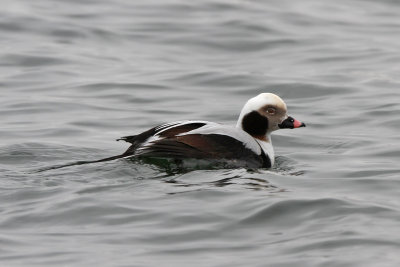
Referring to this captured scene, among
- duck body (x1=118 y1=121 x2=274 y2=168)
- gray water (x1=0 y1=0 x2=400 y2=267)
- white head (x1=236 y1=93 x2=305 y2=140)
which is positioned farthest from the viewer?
white head (x1=236 y1=93 x2=305 y2=140)

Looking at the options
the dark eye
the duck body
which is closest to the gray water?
the duck body

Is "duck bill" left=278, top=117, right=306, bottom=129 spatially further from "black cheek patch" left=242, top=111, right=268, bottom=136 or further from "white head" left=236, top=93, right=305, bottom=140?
"black cheek patch" left=242, top=111, right=268, bottom=136

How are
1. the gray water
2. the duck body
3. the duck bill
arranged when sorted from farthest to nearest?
the duck bill → the duck body → the gray water

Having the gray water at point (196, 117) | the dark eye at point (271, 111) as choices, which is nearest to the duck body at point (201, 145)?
the gray water at point (196, 117)

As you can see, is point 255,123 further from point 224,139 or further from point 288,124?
point 224,139

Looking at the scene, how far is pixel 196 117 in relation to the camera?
12969mm

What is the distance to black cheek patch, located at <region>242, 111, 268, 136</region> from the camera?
10.1 metres

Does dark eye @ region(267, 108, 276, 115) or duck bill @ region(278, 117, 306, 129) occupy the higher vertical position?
dark eye @ region(267, 108, 276, 115)

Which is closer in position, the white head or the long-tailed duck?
the long-tailed duck

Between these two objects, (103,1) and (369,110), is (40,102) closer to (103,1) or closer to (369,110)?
(369,110)

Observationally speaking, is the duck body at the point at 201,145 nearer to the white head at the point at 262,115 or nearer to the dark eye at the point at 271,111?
the white head at the point at 262,115

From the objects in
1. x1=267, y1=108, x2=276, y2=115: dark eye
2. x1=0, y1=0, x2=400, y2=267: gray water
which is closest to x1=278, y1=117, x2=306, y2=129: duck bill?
x1=267, y1=108, x2=276, y2=115: dark eye

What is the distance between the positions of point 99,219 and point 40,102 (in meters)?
5.67

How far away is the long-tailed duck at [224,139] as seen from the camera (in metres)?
9.35
